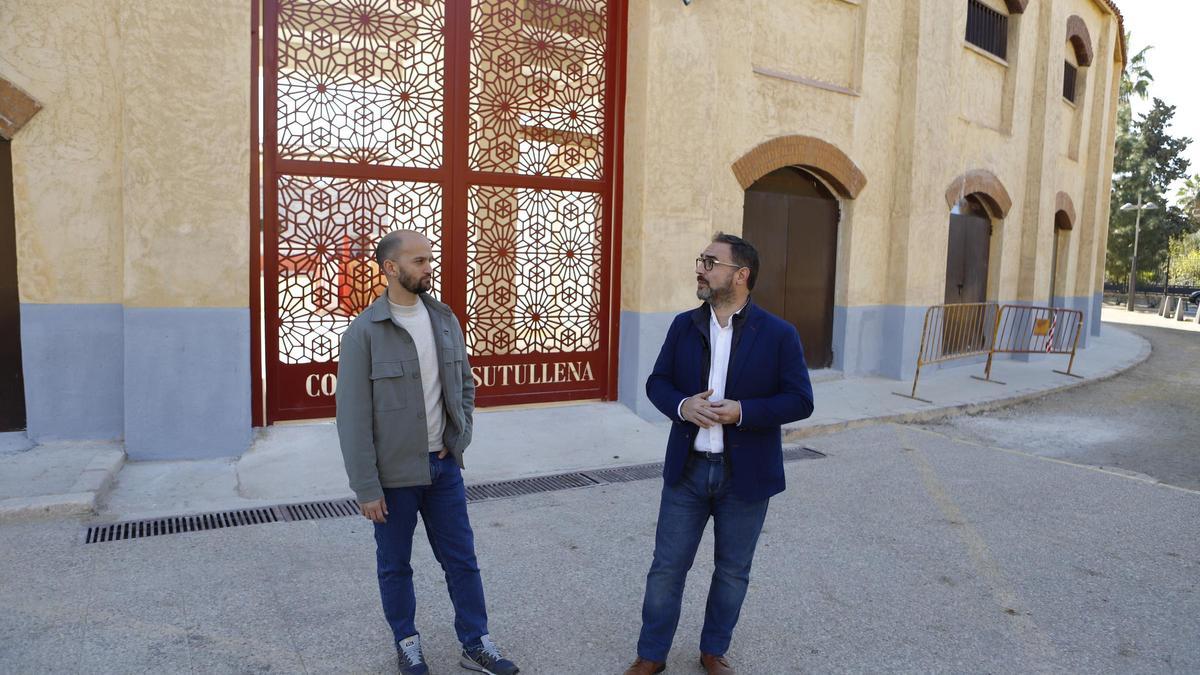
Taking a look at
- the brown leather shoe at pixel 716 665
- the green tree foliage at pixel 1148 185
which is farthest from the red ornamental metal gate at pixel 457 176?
the green tree foliage at pixel 1148 185

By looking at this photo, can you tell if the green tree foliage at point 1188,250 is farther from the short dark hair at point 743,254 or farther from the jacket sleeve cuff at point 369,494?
the jacket sleeve cuff at point 369,494

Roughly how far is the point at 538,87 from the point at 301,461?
4046 mm

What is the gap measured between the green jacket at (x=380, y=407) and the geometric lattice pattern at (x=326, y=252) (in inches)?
142

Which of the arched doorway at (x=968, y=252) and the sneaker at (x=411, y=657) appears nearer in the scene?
the sneaker at (x=411, y=657)

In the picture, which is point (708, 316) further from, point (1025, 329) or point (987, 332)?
point (1025, 329)

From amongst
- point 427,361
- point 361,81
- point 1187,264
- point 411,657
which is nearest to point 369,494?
point 427,361

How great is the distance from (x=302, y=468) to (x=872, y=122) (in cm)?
851

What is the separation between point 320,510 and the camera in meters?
5.39

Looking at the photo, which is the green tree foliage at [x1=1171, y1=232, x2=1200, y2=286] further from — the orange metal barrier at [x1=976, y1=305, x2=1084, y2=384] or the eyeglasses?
the eyeglasses

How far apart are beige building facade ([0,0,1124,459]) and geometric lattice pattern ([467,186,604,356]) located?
0.29 meters

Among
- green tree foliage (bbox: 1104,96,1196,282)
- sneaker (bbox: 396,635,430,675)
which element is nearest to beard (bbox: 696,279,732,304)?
sneaker (bbox: 396,635,430,675)

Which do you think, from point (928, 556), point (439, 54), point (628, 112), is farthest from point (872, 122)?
point (928, 556)

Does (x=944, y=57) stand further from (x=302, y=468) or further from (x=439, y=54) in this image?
(x=302, y=468)

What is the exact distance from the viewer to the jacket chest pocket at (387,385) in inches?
124
